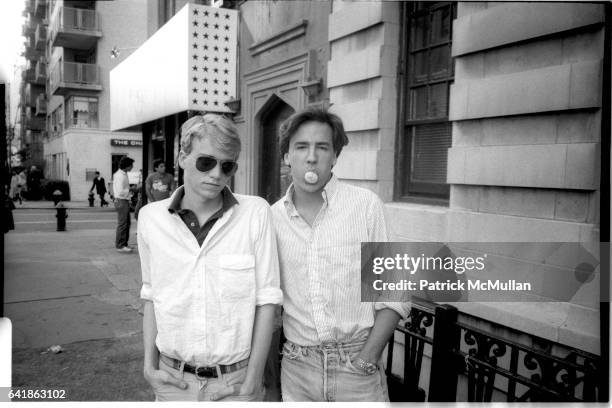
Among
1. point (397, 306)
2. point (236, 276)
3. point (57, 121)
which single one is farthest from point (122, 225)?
point (397, 306)

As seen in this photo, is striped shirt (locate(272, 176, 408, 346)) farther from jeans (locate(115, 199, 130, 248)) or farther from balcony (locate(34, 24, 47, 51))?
balcony (locate(34, 24, 47, 51))

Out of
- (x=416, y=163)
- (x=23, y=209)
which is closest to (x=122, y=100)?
(x=23, y=209)

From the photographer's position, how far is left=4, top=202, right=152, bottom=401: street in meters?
2.99

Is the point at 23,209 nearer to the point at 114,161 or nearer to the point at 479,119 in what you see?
the point at 114,161

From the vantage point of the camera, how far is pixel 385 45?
3869mm

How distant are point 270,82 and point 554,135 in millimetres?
4084

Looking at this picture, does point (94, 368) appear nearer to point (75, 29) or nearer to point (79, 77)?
point (79, 77)

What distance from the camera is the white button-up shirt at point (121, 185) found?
330 cm

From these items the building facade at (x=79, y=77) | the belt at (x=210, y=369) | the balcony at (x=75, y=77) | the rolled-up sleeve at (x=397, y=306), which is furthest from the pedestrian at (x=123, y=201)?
the rolled-up sleeve at (x=397, y=306)

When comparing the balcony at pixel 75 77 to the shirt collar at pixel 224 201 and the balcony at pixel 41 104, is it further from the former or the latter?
the shirt collar at pixel 224 201

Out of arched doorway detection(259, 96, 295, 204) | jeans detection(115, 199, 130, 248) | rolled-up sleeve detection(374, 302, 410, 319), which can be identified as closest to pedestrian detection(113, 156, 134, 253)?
jeans detection(115, 199, 130, 248)

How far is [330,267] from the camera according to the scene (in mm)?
1738

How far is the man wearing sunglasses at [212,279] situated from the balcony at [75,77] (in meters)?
2.53

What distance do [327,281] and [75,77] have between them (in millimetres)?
3121
